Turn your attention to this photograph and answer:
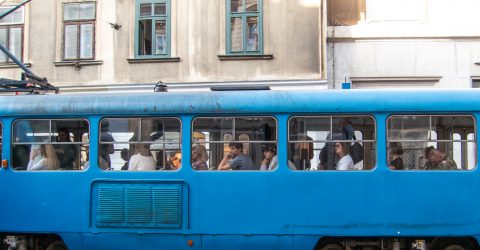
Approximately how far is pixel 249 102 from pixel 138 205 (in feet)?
6.80

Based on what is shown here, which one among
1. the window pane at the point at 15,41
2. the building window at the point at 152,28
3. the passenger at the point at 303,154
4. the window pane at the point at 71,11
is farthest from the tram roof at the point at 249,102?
the window pane at the point at 15,41

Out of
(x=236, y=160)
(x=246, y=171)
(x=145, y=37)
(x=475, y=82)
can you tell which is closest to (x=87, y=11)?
(x=145, y=37)

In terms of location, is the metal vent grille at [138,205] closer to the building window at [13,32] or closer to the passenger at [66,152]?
the passenger at [66,152]

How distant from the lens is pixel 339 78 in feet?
45.3

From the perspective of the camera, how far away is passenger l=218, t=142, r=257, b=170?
23.9 feet

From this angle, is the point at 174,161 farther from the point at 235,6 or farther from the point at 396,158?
the point at 235,6

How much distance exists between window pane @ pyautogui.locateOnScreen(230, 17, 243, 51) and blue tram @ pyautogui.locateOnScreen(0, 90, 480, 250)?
273 inches

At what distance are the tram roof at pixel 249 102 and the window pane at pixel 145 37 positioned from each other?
6.99m

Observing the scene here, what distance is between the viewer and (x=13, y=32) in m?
15.3

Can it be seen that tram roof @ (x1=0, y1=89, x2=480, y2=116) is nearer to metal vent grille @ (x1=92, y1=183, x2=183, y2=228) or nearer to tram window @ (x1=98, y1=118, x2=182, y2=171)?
tram window @ (x1=98, y1=118, x2=182, y2=171)

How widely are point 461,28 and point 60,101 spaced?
33.6 feet

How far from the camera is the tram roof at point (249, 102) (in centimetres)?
714

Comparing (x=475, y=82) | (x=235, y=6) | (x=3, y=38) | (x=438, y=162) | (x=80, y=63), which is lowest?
(x=438, y=162)

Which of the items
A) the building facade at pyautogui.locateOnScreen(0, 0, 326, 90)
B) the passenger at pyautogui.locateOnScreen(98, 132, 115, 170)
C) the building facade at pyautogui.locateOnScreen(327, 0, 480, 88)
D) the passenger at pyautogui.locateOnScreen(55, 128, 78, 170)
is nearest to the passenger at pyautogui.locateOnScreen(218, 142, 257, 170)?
the passenger at pyautogui.locateOnScreen(98, 132, 115, 170)
